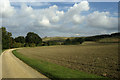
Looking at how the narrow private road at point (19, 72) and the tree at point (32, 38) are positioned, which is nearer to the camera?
the narrow private road at point (19, 72)

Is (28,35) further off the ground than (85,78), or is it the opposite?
(28,35)

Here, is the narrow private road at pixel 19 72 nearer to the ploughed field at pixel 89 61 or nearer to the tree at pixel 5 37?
the ploughed field at pixel 89 61

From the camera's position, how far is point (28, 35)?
383ft

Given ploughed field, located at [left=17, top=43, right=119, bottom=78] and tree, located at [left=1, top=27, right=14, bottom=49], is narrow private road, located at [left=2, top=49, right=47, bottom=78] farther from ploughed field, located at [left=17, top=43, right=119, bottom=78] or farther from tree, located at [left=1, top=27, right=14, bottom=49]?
tree, located at [left=1, top=27, right=14, bottom=49]

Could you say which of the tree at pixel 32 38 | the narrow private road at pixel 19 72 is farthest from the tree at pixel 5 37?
the narrow private road at pixel 19 72

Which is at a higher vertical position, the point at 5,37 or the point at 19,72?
the point at 5,37

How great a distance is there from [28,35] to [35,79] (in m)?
112

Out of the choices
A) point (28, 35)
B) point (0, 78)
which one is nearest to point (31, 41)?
point (28, 35)

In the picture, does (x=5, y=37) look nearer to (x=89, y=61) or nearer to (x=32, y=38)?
(x=32, y=38)

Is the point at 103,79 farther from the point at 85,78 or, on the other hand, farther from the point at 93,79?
the point at 85,78

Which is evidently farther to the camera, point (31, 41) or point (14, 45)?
point (31, 41)

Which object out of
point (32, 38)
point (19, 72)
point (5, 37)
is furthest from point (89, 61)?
point (32, 38)

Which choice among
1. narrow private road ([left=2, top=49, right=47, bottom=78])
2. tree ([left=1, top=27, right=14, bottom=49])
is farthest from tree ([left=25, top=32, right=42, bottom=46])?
narrow private road ([left=2, top=49, right=47, bottom=78])

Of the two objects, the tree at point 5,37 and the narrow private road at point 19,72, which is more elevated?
the tree at point 5,37
